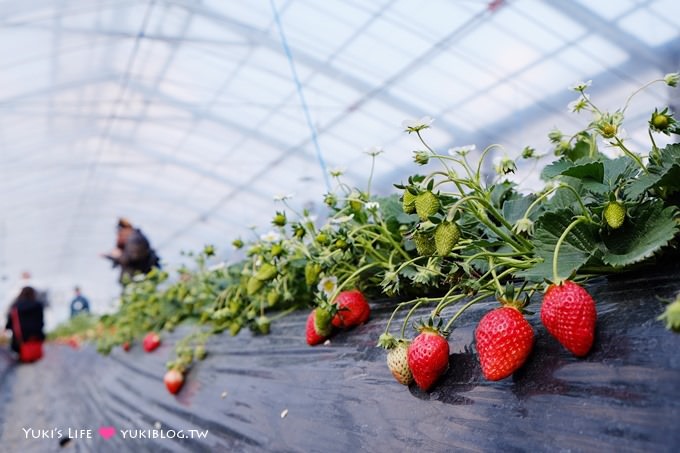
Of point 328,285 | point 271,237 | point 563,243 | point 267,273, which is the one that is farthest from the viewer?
point 271,237

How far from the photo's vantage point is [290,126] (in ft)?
35.2

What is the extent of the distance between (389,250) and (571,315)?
1.91 ft

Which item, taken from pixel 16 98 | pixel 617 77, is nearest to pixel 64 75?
pixel 16 98

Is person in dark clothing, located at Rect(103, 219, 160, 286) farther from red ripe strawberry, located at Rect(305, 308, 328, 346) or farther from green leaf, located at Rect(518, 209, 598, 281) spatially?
green leaf, located at Rect(518, 209, 598, 281)

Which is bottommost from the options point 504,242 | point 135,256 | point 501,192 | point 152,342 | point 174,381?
point 174,381

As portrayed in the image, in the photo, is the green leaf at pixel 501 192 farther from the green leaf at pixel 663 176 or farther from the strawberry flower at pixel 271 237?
the strawberry flower at pixel 271 237

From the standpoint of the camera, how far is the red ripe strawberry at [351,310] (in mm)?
1153

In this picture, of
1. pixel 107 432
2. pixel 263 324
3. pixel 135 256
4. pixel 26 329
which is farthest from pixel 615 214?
pixel 26 329

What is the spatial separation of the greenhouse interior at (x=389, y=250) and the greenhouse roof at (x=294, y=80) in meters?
0.04

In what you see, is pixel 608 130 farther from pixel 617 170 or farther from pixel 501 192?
pixel 501 192

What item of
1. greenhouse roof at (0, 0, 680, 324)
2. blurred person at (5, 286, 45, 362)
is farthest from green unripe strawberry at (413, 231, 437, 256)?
blurred person at (5, 286, 45, 362)

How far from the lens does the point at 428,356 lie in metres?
0.75

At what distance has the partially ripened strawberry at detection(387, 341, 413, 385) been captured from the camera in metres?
0.81

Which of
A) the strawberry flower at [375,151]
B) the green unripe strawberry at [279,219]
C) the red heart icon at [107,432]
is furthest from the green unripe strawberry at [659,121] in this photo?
the red heart icon at [107,432]
